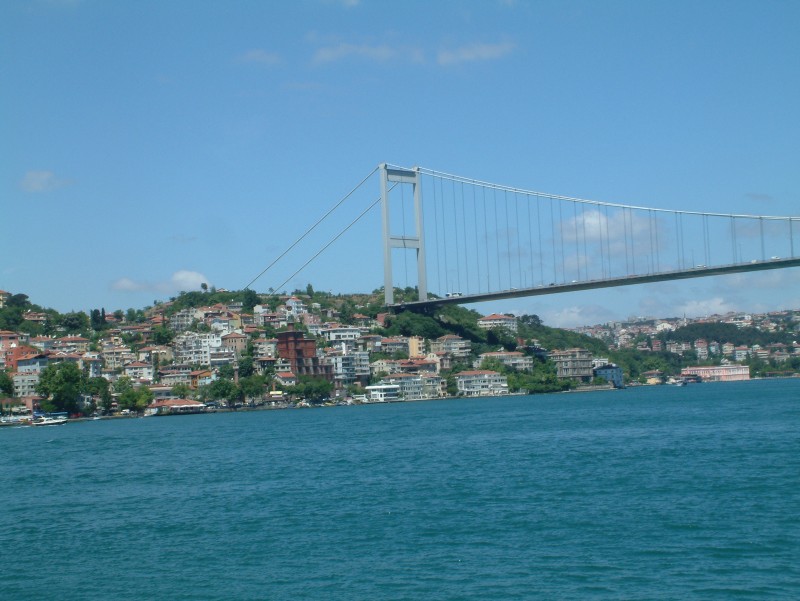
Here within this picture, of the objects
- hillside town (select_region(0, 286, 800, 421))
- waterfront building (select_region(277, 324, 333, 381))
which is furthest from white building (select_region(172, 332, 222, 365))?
waterfront building (select_region(277, 324, 333, 381))

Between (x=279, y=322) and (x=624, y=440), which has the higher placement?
(x=279, y=322)

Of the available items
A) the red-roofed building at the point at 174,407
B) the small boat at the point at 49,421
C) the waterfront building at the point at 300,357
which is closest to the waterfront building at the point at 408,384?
the waterfront building at the point at 300,357

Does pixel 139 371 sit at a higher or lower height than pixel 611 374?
higher

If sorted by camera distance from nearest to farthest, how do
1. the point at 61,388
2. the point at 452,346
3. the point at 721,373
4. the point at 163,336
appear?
1. the point at 61,388
2. the point at 452,346
3. the point at 163,336
4. the point at 721,373

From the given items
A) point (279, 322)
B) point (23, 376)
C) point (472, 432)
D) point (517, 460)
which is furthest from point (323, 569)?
point (279, 322)

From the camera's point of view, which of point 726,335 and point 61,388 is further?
point 726,335

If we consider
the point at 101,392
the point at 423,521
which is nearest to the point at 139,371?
the point at 101,392

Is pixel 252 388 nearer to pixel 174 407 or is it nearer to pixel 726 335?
pixel 174 407

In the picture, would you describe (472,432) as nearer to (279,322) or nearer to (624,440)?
(624,440)
